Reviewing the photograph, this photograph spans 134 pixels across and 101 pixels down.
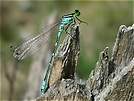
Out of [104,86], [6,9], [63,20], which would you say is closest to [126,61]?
[104,86]

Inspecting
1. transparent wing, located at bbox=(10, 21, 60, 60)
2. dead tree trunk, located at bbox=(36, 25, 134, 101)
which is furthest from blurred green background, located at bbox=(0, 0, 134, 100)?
dead tree trunk, located at bbox=(36, 25, 134, 101)

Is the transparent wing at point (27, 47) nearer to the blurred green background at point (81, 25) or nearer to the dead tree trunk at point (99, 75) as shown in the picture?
the dead tree trunk at point (99, 75)

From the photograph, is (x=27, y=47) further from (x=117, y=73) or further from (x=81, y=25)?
(x=81, y=25)

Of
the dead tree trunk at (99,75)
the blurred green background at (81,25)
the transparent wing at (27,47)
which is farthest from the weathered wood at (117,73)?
the blurred green background at (81,25)

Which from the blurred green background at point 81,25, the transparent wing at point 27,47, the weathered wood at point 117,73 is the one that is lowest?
the weathered wood at point 117,73

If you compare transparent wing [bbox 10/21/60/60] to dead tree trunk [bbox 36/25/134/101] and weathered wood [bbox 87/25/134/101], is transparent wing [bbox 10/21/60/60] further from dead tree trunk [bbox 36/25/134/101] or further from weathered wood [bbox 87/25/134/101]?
weathered wood [bbox 87/25/134/101]

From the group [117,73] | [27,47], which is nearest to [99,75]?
[117,73]
